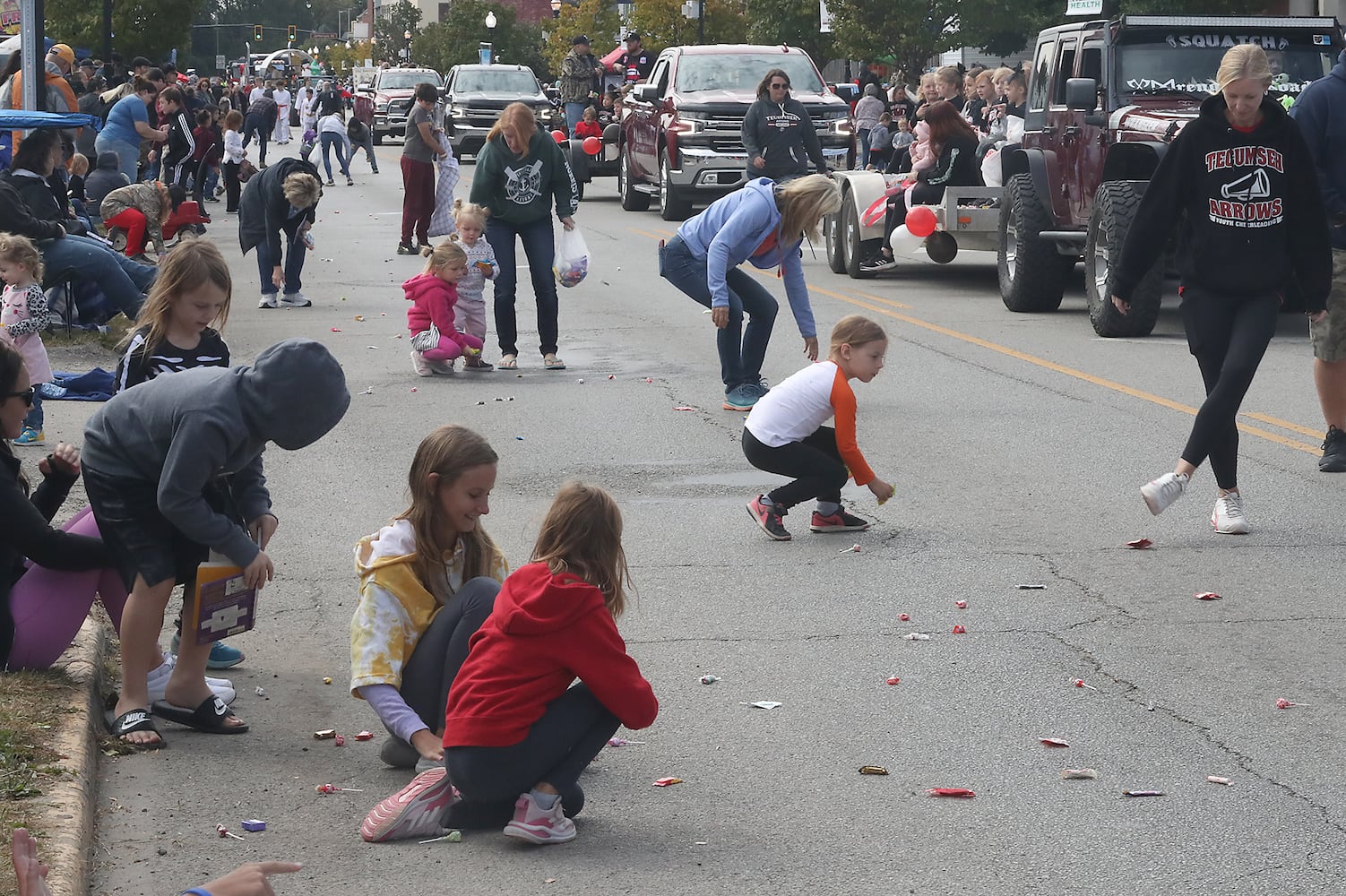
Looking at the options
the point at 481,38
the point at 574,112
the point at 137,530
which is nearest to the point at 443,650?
the point at 137,530

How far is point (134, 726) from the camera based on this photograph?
539 centimetres

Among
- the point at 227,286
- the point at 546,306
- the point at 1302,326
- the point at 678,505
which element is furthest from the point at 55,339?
the point at 1302,326

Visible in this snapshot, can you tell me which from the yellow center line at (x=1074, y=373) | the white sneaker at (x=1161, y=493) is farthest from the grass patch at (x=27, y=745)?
the yellow center line at (x=1074, y=373)

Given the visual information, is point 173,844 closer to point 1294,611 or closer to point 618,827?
point 618,827

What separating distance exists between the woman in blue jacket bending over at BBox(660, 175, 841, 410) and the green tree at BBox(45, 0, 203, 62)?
109 ft

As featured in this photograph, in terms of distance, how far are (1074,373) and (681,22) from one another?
46229 mm

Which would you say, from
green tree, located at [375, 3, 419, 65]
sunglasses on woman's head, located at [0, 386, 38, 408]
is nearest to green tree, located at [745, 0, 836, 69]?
sunglasses on woman's head, located at [0, 386, 38, 408]

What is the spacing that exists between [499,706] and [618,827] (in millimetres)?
508

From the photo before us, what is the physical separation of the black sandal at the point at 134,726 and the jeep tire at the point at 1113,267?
9938 mm

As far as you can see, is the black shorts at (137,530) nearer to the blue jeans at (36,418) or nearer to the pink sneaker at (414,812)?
the pink sneaker at (414,812)

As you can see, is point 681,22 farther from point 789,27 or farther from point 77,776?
point 77,776

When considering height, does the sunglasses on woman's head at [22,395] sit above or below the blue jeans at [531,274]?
above

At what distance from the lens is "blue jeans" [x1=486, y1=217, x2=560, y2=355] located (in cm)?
1266

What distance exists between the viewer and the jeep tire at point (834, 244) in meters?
19.6
